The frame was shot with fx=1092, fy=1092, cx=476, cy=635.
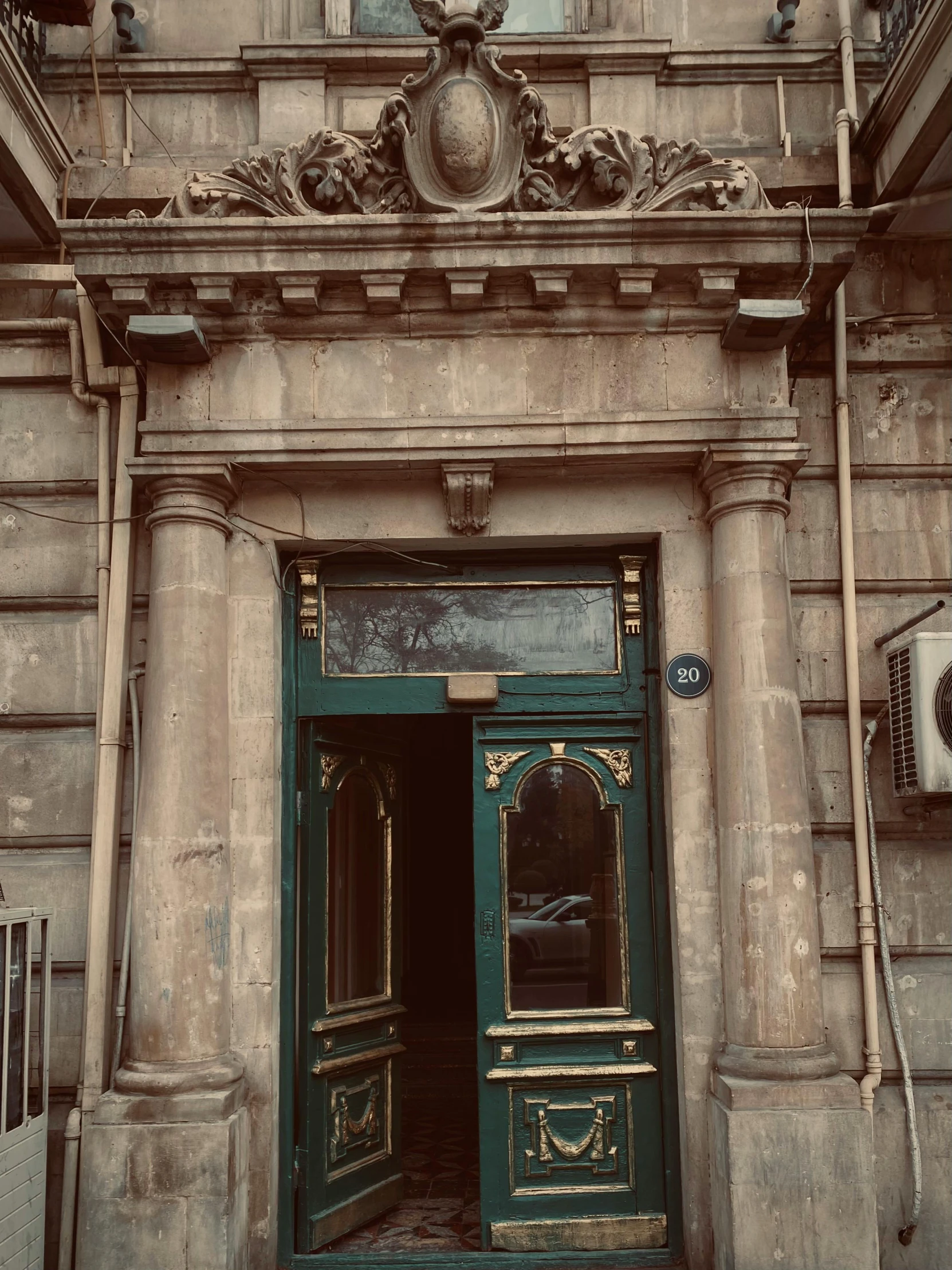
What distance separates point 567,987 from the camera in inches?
241

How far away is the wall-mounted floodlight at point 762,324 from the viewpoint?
18.4ft

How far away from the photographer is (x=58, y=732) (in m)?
6.15

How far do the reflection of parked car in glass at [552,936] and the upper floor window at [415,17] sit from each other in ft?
17.8

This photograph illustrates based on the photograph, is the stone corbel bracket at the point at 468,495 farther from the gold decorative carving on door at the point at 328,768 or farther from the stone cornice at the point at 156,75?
the stone cornice at the point at 156,75

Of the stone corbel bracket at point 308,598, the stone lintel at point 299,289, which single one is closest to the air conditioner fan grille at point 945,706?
the stone corbel bracket at point 308,598

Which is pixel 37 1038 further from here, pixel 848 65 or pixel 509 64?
pixel 848 65

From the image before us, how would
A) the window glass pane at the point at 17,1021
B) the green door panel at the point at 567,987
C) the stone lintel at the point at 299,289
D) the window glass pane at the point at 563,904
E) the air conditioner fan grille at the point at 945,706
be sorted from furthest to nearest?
the window glass pane at the point at 563,904 < the green door panel at the point at 567,987 < the stone lintel at the point at 299,289 < the air conditioner fan grille at the point at 945,706 < the window glass pane at the point at 17,1021

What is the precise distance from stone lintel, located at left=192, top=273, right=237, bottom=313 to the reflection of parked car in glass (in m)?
3.71

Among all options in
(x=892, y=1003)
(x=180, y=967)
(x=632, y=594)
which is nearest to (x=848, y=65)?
(x=632, y=594)

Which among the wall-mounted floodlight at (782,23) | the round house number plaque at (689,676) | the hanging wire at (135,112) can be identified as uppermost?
the wall-mounted floodlight at (782,23)

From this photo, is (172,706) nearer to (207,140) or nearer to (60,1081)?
(60,1081)

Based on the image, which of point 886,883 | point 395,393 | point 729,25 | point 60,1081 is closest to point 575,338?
point 395,393

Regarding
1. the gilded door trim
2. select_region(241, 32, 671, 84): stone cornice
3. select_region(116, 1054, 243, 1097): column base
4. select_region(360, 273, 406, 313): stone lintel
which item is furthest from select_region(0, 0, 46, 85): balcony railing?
select_region(116, 1054, 243, 1097): column base

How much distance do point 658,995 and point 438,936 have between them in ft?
24.2
